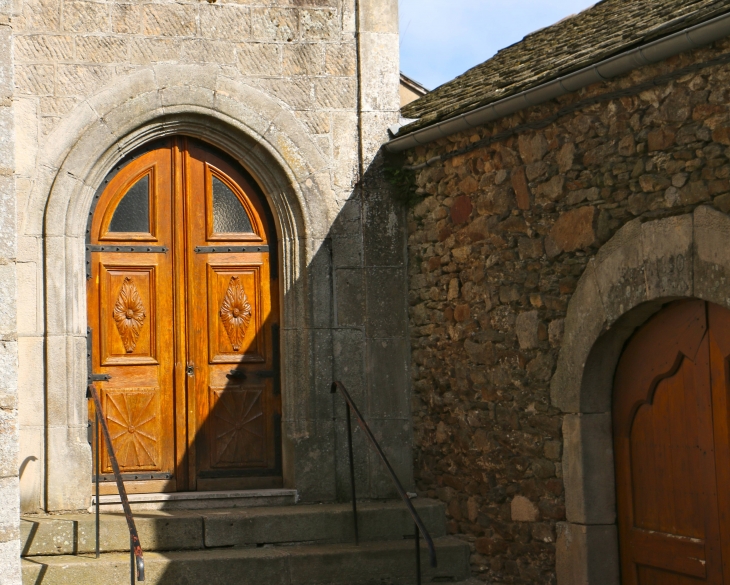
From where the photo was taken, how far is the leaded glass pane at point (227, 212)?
22.9 ft

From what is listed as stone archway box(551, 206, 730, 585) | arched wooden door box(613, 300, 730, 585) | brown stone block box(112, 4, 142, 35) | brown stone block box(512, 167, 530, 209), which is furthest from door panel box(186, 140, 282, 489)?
arched wooden door box(613, 300, 730, 585)

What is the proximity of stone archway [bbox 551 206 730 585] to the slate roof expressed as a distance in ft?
3.07

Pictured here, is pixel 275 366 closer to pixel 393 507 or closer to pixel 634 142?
pixel 393 507

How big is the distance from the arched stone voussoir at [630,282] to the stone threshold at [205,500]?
218cm

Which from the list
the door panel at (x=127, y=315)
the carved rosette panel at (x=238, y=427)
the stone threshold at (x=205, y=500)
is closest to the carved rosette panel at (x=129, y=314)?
the door panel at (x=127, y=315)

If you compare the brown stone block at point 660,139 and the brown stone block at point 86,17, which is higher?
the brown stone block at point 86,17

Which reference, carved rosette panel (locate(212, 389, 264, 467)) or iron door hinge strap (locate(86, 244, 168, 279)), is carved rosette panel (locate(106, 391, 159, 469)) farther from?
iron door hinge strap (locate(86, 244, 168, 279))

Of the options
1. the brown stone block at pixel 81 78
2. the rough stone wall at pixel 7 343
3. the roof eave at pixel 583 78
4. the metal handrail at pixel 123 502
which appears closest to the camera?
the rough stone wall at pixel 7 343

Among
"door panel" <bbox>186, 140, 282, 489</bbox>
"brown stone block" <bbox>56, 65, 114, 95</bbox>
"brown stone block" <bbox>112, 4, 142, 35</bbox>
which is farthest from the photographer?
"door panel" <bbox>186, 140, 282, 489</bbox>

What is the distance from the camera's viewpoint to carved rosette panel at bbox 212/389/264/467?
272 inches

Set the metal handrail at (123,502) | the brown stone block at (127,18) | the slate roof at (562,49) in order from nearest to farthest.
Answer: the metal handrail at (123,502), the slate roof at (562,49), the brown stone block at (127,18)

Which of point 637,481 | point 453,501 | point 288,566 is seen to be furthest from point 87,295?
point 637,481

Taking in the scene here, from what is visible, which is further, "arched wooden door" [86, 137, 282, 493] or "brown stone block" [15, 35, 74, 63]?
"arched wooden door" [86, 137, 282, 493]

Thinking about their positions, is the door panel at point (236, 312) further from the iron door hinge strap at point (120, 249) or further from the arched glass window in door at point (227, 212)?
the iron door hinge strap at point (120, 249)
